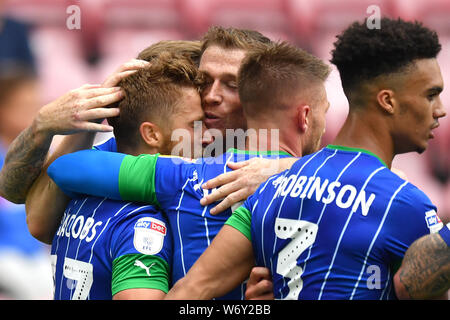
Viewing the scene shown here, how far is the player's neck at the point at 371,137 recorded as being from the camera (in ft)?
7.14

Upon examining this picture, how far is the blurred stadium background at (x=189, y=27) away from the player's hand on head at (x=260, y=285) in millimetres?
4414

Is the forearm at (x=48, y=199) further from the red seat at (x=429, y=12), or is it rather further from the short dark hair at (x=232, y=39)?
the red seat at (x=429, y=12)

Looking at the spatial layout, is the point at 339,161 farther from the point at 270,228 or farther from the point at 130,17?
the point at 130,17

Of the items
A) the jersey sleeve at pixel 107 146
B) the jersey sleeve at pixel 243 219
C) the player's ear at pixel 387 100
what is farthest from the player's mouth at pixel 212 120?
the player's ear at pixel 387 100

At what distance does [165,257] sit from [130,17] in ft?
15.7

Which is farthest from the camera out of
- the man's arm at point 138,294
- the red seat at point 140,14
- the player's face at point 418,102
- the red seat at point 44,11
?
the red seat at point 140,14

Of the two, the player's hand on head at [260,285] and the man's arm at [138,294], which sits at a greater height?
the player's hand on head at [260,285]

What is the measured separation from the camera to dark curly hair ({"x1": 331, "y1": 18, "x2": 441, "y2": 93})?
7.07 feet

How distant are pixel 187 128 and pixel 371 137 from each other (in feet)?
3.04

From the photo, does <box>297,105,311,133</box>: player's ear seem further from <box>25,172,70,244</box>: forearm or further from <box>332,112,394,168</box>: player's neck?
<box>25,172,70,244</box>: forearm

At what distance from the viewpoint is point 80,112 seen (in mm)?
2768

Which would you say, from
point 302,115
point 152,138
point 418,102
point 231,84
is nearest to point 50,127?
point 152,138

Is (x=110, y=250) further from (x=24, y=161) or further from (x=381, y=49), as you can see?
(x=381, y=49)
